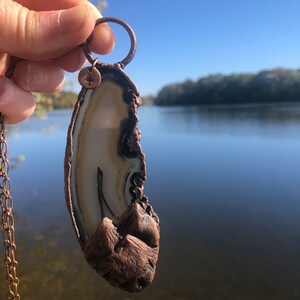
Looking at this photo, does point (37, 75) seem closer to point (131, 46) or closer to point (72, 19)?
point (72, 19)

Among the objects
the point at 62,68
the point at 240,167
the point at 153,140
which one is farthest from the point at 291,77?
the point at 62,68

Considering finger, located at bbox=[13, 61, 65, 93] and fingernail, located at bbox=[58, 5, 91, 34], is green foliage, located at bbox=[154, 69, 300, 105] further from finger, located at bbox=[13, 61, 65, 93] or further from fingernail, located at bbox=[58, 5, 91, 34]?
fingernail, located at bbox=[58, 5, 91, 34]

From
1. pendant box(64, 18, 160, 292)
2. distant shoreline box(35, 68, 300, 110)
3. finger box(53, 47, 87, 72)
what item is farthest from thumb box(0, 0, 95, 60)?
distant shoreline box(35, 68, 300, 110)

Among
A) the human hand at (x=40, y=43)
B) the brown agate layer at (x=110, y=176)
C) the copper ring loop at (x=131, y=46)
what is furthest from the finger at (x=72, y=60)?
the brown agate layer at (x=110, y=176)

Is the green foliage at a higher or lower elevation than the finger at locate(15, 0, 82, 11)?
higher

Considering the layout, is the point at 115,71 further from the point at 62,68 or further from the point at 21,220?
the point at 21,220

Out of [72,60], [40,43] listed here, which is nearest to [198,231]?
[72,60]
